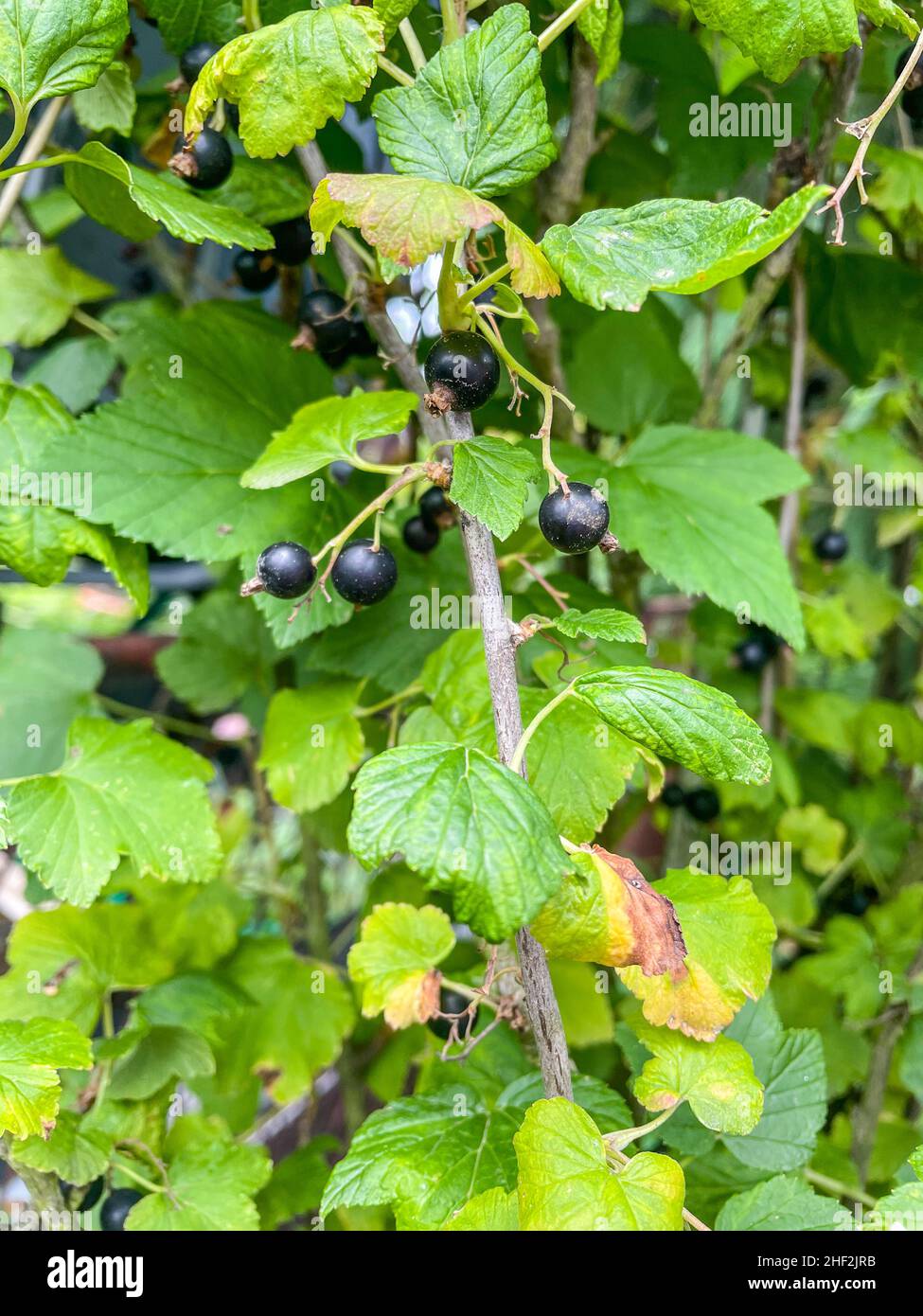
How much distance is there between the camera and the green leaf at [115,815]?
0.65 meters

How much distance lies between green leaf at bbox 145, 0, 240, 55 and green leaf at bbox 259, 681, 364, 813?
0.47m

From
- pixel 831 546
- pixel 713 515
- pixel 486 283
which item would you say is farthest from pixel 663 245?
pixel 831 546

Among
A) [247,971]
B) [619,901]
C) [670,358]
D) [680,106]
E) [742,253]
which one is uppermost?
[680,106]

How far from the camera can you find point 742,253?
15.4 inches

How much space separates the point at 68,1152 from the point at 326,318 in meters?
0.60

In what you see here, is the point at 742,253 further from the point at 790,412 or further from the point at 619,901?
the point at 790,412

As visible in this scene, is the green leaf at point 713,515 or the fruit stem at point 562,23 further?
the green leaf at point 713,515

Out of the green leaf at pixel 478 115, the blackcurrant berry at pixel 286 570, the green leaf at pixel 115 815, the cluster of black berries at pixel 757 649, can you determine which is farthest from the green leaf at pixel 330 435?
the cluster of black berries at pixel 757 649

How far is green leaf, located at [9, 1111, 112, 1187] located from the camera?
61 centimetres

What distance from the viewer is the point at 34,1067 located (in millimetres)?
535

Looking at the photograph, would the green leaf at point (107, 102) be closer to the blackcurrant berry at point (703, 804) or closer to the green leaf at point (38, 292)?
the green leaf at point (38, 292)

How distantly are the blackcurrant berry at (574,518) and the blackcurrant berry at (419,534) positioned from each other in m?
0.27

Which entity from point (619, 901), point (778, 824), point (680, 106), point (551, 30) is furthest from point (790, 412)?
point (619, 901)
